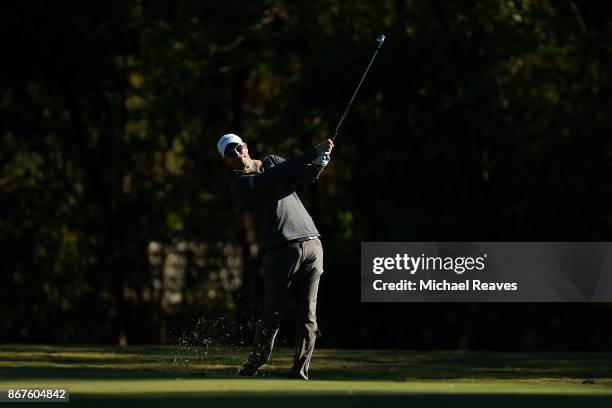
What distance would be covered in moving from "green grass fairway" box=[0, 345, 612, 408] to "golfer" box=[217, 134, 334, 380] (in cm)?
30

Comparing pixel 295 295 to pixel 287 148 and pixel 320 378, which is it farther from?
pixel 287 148

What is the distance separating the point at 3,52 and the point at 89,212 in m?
3.82

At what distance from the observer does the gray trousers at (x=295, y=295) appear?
12594 mm

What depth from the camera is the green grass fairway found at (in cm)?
993

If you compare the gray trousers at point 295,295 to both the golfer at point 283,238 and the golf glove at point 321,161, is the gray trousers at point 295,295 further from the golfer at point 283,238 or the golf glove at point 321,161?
the golf glove at point 321,161

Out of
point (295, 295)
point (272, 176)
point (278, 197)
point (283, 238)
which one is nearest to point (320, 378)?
point (295, 295)

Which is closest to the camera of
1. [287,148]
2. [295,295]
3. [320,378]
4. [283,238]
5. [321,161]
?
[321,161]

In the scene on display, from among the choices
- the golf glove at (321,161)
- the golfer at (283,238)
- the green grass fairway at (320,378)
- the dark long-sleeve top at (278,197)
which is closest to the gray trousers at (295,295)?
the golfer at (283,238)

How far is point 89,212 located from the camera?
3094cm

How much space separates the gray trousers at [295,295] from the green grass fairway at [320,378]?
218 mm

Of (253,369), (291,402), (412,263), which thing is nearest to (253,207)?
(253,369)

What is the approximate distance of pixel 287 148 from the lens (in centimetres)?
2939

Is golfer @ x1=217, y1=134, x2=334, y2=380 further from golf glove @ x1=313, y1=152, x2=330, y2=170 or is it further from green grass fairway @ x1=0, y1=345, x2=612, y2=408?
green grass fairway @ x1=0, y1=345, x2=612, y2=408

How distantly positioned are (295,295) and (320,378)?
0.71 metres
